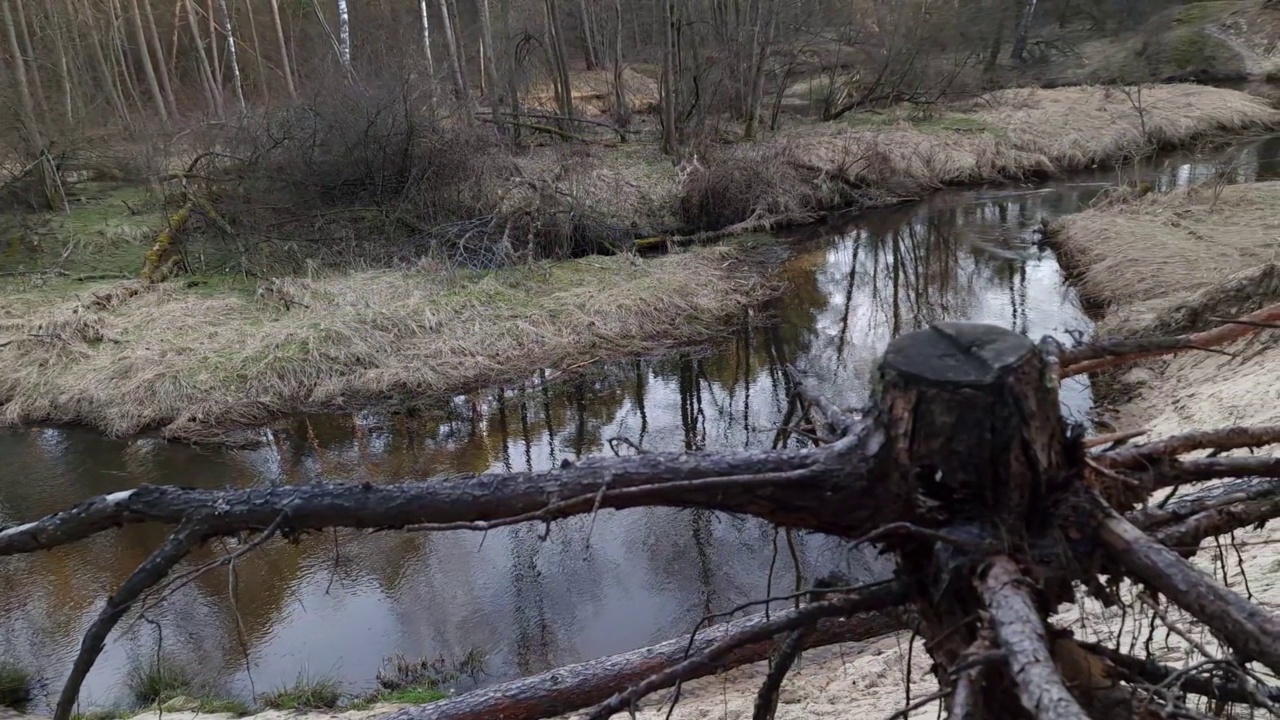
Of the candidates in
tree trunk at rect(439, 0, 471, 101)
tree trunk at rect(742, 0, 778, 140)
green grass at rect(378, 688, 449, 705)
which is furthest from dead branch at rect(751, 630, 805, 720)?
tree trunk at rect(742, 0, 778, 140)

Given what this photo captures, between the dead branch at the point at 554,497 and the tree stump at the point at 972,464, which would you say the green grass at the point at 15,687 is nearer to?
the dead branch at the point at 554,497

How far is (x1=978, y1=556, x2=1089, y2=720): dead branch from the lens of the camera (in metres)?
1.28

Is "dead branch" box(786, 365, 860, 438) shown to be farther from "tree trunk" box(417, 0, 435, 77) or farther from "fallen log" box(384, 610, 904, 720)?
"tree trunk" box(417, 0, 435, 77)

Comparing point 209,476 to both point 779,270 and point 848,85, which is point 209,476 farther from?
point 848,85

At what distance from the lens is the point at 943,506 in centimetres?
173

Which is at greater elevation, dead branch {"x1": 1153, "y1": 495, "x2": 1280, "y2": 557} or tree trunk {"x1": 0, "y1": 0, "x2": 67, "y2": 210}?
tree trunk {"x1": 0, "y1": 0, "x2": 67, "y2": 210}

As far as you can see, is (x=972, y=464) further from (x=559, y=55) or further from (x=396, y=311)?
(x=559, y=55)

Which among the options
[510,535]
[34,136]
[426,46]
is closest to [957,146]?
[426,46]

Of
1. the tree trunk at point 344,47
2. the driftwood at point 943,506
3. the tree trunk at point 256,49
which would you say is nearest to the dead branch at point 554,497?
the driftwood at point 943,506

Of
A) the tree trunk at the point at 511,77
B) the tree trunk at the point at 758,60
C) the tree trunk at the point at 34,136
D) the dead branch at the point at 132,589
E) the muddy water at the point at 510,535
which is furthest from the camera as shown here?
the tree trunk at the point at 758,60

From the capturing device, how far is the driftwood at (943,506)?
5.38 ft

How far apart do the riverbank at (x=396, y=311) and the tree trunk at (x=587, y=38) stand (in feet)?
21.3

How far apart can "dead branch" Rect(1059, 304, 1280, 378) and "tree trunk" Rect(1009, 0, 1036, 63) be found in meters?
24.9

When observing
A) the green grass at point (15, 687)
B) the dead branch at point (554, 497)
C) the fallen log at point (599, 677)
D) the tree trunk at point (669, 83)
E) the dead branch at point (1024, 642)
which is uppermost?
the tree trunk at point (669, 83)
